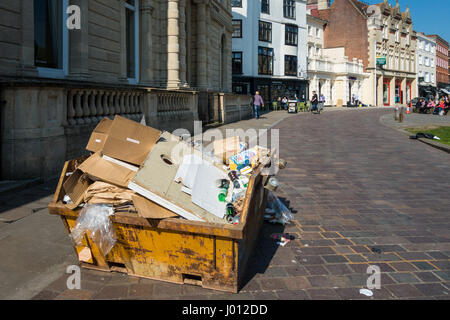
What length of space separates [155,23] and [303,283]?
14.8 metres

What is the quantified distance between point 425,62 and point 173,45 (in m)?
79.9

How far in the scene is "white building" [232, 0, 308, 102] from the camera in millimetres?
43625

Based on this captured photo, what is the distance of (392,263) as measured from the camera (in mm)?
4172

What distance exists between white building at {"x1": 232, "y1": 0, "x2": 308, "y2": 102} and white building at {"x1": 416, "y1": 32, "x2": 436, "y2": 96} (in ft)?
131

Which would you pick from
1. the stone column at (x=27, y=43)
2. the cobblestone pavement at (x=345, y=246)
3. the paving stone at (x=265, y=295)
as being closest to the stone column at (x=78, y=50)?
the stone column at (x=27, y=43)

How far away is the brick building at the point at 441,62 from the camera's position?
8812cm

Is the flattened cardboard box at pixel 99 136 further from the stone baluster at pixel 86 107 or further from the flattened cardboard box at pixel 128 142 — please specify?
the stone baluster at pixel 86 107

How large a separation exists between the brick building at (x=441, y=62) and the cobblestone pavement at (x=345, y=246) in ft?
302

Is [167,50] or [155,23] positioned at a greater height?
[155,23]

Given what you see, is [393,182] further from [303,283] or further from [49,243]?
[49,243]

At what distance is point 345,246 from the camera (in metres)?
4.66

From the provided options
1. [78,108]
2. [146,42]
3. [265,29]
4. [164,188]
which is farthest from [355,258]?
[265,29]

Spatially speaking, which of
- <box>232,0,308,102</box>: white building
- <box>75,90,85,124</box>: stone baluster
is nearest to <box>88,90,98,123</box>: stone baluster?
<box>75,90,85,124</box>: stone baluster
